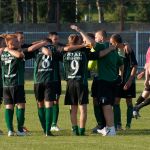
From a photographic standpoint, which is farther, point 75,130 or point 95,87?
point 95,87

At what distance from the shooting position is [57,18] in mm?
50781

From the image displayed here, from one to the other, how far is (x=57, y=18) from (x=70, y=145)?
37544 mm

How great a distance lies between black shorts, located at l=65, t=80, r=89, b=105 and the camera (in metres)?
15.4

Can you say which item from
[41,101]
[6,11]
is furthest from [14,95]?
[6,11]

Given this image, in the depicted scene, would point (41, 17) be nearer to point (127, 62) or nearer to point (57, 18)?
point (57, 18)

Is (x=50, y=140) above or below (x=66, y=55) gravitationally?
below

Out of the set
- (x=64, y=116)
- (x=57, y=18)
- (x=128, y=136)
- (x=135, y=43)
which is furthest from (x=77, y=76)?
(x=57, y=18)

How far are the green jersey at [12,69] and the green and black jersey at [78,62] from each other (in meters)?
0.90

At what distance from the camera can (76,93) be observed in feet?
50.8

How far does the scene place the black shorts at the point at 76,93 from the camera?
15367 millimetres

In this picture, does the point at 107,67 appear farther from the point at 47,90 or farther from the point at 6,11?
the point at 6,11

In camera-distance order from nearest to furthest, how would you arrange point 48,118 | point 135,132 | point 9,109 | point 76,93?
point 48,118 < point 9,109 < point 76,93 < point 135,132

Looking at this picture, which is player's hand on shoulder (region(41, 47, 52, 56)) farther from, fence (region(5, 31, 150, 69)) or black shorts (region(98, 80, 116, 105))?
fence (region(5, 31, 150, 69))

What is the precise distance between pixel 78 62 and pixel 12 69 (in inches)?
51.0
